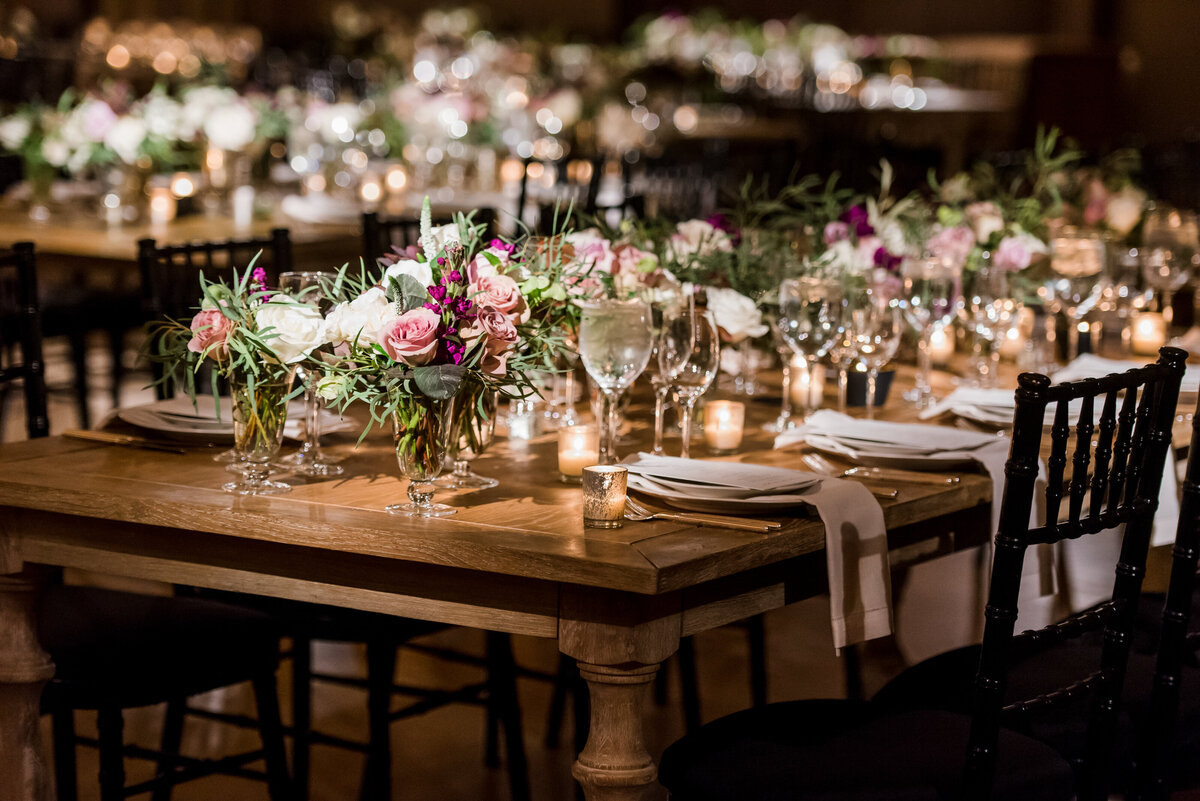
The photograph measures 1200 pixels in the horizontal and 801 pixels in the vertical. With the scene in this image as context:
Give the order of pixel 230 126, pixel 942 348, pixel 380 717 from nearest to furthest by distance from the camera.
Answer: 1. pixel 380 717
2. pixel 942 348
3. pixel 230 126

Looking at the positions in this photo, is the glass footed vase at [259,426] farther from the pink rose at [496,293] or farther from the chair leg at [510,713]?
the chair leg at [510,713]

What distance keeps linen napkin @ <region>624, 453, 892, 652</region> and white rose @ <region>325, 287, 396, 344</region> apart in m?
0.37

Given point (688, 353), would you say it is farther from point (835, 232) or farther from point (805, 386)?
point (835, 232)

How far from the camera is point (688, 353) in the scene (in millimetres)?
2199

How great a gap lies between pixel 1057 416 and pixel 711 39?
35.5 ft

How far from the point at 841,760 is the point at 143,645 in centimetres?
104

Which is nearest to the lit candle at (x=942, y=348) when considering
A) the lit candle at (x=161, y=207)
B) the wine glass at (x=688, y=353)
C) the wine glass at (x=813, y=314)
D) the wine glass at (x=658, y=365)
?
the wine glass at (x=813, y=314)

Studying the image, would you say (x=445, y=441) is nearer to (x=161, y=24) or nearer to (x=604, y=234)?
(x=604, y=234)

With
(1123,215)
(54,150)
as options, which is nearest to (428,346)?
(1123,215)

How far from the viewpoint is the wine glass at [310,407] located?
2039mm

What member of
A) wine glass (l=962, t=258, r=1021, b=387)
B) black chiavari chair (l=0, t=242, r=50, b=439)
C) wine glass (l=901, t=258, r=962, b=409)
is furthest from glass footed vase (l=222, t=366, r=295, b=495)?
wine glass (l=962, t=258, r=1021, b=387)

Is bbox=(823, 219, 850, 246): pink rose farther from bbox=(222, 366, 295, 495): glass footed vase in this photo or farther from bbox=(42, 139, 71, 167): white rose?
bbox=(42, 139, 71, 167): white rose

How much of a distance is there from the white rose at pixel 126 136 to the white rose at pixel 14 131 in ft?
0.85

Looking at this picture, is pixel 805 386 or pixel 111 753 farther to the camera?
pixel 805 386
